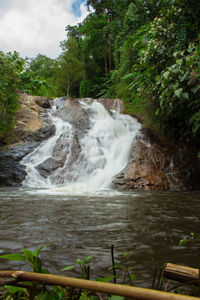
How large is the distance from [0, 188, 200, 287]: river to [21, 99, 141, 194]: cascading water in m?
3.24

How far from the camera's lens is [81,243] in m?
2.44

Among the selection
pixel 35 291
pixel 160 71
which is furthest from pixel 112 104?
pixel 35 291

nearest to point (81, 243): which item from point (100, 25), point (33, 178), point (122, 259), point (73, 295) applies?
point (122, 259)

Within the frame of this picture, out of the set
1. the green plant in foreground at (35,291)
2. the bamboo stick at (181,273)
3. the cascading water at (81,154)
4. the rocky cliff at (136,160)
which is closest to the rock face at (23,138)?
the rocky cliff at (136,160)

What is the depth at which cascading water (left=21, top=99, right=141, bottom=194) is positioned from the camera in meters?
8.38

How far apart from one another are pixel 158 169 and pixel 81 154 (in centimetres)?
308

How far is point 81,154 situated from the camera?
31.6 ft

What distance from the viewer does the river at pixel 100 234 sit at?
1.97 meters

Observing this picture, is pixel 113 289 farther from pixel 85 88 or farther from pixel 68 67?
pixel 85 88

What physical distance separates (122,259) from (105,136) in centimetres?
876

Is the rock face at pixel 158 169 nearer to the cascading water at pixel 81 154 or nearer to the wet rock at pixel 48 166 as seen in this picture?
the cascading water at pixel 81 154

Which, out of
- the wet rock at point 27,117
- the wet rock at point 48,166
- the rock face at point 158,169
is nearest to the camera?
the rock face at point 158,169

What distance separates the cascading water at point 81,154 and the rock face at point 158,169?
483 millimetres

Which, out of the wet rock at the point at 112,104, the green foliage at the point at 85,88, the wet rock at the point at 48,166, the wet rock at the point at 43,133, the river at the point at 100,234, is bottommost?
the river at the point at 100,234
